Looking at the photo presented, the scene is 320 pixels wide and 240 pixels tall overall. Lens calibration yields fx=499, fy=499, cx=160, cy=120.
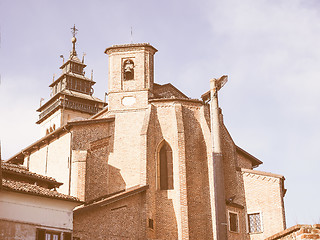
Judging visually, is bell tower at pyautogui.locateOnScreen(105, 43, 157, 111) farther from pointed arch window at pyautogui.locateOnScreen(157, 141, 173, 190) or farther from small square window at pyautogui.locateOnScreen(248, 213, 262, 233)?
small square window at pyautogui.locateOnScreen(248, 213, 262, 233)

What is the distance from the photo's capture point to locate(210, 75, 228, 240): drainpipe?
55.4ft

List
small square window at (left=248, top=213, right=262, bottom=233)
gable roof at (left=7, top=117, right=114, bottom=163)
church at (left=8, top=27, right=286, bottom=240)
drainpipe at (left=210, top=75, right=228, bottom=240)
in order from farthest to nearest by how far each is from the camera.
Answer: gable roof at (left=7, top=117, right=114, bottom=163), small square window at (left=248, top=213, right=262, bottom=233), church at (left=8, top=27, right=286, bottom=240), drainpipe at (left=210, top=75, right=228, bottom=240)

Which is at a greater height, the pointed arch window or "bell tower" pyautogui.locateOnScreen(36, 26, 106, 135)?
"bell tower" pyautogui.locateOnScreen(36, 26, 106, 135)

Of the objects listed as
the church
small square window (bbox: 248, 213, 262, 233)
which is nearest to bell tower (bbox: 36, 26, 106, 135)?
the church

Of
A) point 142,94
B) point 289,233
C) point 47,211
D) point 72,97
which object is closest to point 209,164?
point 142,94

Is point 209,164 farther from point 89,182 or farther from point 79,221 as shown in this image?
point 79,221

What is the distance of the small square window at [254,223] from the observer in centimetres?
2788

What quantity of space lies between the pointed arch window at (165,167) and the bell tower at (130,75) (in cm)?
296

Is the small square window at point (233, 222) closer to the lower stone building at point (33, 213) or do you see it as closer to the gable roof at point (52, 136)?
the gable roof at point (52, 136)

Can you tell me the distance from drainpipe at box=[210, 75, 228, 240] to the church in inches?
144

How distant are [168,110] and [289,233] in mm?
18524

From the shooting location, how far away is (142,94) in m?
29.4

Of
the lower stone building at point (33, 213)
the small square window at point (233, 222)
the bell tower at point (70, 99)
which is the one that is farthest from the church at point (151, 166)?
the bell tower at point (70, 99)

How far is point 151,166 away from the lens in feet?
88.3
